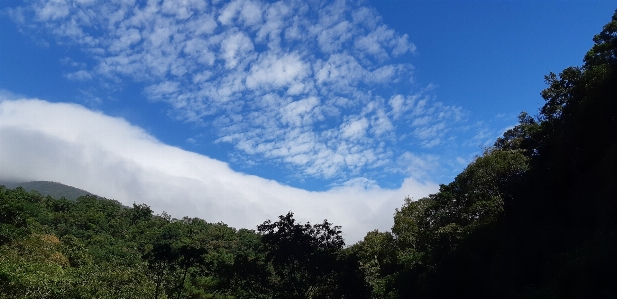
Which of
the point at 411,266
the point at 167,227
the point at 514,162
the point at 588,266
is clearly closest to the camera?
the point at 588,266

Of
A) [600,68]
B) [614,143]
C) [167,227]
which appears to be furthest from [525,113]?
[167,227]

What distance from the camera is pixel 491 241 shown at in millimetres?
22047

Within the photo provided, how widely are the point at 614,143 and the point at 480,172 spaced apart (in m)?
10.9

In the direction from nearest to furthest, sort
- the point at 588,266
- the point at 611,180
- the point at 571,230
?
the point at 588,266, the point at 611,180, the point at 571,230

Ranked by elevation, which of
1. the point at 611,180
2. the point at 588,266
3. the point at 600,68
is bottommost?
the point at 588,266

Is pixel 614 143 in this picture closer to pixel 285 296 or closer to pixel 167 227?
pixel 285 296

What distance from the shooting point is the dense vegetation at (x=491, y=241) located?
15.5 metres

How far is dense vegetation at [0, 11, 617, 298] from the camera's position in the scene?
51.0 feet

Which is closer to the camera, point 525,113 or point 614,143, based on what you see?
point 614,143

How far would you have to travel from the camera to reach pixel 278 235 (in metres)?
18.4

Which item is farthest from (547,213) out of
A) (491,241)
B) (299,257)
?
(299,257)

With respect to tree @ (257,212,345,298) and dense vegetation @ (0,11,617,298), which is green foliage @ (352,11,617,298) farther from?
tree @ (257,212,345,298)

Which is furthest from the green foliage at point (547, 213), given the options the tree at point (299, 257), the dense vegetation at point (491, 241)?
the tree at point (299, 257)

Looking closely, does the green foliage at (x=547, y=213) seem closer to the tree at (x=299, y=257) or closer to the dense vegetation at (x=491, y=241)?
the dense vegetation at (x=491, y=241)
